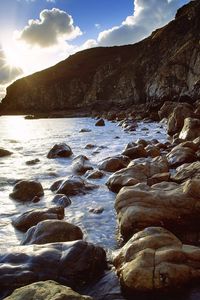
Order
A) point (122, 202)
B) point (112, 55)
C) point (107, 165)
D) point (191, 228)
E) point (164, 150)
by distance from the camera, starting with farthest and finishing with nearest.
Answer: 1. point (112, 55)
2. point (164, 150)
3. point (107, 165)
4. point (122, 202)
5. point (191, 228)

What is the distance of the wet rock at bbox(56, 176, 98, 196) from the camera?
27.7ft

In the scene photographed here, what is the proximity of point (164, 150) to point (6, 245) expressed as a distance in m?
9.34

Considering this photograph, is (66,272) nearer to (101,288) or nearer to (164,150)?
(101,288)

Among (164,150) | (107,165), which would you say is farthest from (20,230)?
(164,150)

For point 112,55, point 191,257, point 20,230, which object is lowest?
point 20,230

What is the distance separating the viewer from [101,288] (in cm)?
415

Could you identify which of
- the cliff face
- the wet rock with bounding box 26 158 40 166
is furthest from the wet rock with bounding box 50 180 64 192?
the cliff face

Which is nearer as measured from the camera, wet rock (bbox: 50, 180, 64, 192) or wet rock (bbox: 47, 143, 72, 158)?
wet rock (bbox: 50, 180, 64, 192)

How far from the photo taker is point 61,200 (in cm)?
769

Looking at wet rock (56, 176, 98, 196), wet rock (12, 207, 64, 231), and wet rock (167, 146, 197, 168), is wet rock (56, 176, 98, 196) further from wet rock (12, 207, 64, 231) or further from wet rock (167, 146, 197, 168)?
wet rock (167, 146, 197, 168)

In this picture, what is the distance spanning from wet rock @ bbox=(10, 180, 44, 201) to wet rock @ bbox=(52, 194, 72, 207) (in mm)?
630

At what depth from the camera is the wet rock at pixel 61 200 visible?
24.8ft

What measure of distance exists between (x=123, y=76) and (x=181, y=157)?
8109 centimetres

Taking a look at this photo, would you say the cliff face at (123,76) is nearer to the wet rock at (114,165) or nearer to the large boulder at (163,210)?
the wet rock at (114,165)
